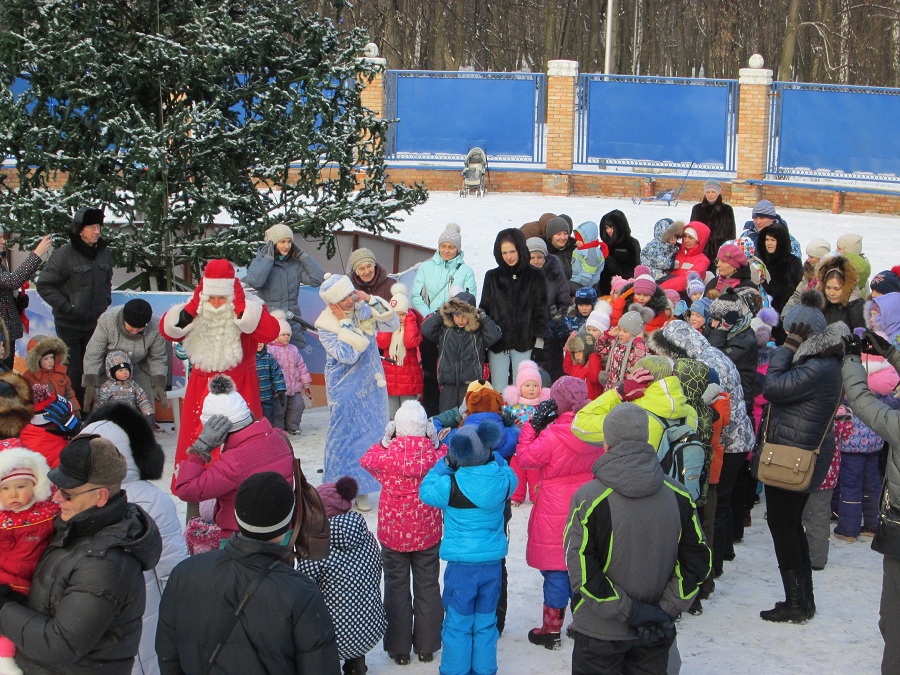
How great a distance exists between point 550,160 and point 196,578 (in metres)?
19.0

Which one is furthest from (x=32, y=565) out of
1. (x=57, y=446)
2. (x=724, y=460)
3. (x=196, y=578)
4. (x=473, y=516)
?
(x=724, y=460)

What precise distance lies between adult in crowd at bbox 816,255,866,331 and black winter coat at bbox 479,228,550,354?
2.08 meters

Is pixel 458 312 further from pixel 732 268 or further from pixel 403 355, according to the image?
pixel 732 268

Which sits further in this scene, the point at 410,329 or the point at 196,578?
the point at 410,329

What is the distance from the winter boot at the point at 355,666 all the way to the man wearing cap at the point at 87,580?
1.46 m

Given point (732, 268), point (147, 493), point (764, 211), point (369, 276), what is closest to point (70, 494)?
point (147, 493)

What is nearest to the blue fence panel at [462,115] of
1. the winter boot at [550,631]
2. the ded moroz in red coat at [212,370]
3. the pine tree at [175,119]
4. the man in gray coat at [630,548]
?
the pine tree at [175,119]

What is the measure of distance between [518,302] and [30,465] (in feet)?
16.4

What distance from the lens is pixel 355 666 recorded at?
16.4 ft

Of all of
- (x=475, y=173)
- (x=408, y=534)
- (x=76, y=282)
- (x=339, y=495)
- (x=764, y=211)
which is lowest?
(x=408, y=534)

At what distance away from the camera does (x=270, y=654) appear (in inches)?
127

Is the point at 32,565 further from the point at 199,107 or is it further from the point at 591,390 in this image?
the point at 199,107

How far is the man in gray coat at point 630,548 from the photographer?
13.3 ft

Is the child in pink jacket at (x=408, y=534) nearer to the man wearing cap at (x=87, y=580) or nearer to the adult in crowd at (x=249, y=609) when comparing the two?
the man wearing cap at (x=87, y=580)
